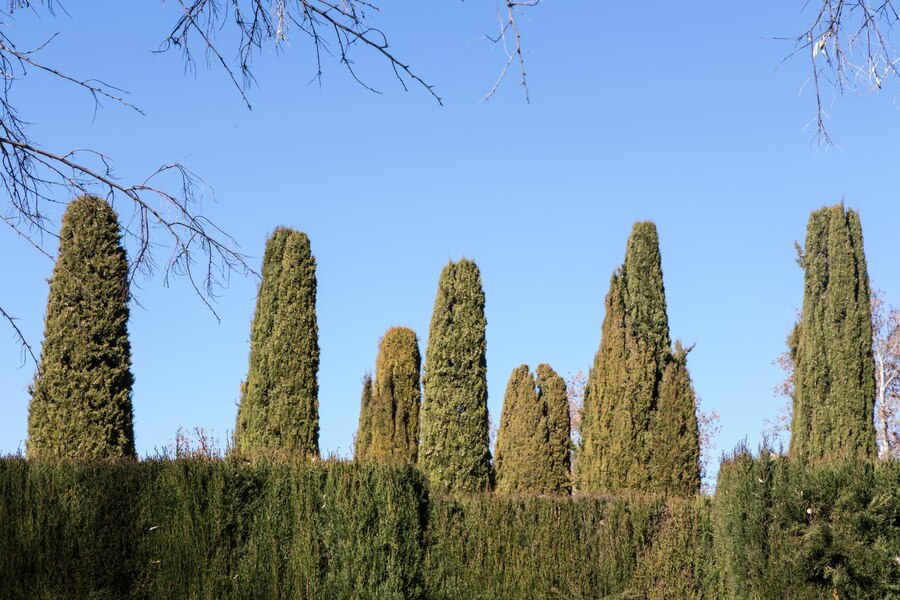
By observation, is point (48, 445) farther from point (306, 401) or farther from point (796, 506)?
point (796, 506)

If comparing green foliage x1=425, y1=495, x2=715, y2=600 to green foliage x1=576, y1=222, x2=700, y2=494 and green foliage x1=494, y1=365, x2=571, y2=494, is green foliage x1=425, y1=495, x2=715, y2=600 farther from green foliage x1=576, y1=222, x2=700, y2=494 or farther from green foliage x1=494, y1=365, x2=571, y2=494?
green foliage x1=494, y1=365, x2=571, y2=494

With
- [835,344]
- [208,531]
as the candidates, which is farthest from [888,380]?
A: [208,531]

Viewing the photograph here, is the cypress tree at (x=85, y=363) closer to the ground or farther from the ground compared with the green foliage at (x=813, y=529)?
farther from the ground

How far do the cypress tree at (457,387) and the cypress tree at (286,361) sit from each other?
2280 mm

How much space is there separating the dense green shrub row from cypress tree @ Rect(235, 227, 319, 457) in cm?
567

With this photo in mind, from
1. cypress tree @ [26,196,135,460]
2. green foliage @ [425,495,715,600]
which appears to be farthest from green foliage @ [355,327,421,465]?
green foliage @ [425,495,715,600]

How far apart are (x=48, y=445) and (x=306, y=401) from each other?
4443 millimetres

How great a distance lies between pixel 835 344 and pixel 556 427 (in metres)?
5.96

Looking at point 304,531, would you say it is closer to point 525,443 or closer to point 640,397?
point 640,397

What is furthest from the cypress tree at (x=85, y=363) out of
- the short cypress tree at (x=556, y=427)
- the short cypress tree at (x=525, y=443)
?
the short cypress tree at (x=556, y=427)

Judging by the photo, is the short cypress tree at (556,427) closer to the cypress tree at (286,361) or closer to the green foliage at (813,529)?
the cypress tree at (286,361)

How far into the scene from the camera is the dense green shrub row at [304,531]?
27.8 ft

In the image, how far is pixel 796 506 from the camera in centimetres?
862

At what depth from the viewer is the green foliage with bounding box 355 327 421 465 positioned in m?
18.7
